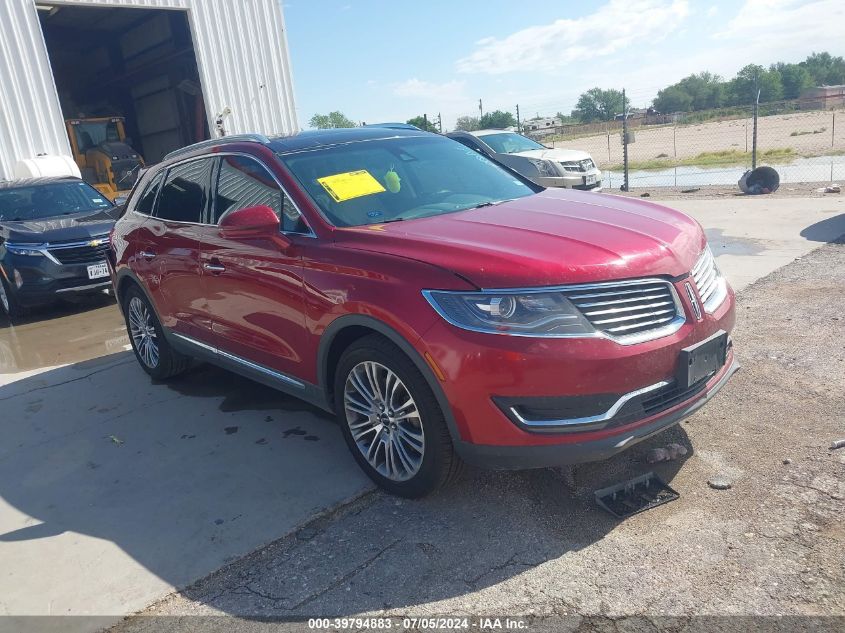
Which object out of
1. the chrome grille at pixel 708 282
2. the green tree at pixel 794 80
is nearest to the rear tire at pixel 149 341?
the chrome grille at pixel 708 282

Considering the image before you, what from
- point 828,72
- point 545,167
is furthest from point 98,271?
point 828,72

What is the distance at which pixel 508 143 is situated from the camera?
47.3 feet

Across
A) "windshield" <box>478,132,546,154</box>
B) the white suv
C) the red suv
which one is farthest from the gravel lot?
the red suv

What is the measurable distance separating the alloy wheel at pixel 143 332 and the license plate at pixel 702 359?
4.18 m

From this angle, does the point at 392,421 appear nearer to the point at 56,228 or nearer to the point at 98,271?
the point at 98,271

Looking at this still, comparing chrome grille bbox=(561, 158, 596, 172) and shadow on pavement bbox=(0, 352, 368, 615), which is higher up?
chrome grille bbox=(561, 158, 596, 172)

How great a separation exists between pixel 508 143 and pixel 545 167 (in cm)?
149

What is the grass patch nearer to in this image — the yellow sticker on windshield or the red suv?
the red suv

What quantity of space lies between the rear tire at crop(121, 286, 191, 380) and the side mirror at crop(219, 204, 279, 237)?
1928 mm

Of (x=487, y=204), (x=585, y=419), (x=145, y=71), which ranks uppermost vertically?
(x=145, y=71)

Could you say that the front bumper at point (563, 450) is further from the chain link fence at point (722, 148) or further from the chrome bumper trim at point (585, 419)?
the chain link fence at point (722, 148)

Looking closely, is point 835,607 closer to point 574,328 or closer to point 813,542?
point 813,542

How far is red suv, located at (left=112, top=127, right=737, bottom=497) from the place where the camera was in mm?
2795

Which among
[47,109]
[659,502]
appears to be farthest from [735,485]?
[47,109]
